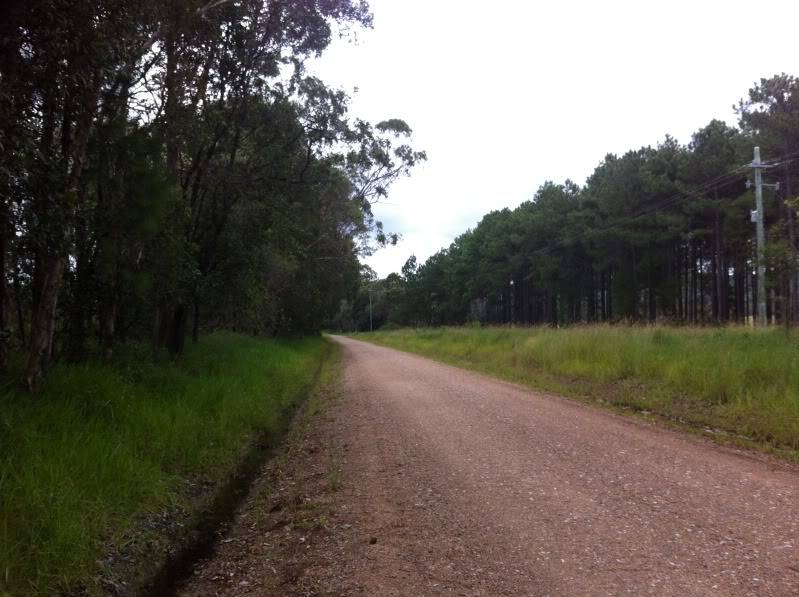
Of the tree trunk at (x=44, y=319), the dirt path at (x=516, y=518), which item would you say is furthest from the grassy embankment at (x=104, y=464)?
the dirt path at (x=516, y=518)

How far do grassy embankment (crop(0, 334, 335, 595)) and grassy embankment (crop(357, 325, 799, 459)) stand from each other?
667 cm

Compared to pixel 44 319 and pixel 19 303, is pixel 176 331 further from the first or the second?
pixel 44 319

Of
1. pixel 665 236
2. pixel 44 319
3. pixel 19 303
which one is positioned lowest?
pixel 44 319

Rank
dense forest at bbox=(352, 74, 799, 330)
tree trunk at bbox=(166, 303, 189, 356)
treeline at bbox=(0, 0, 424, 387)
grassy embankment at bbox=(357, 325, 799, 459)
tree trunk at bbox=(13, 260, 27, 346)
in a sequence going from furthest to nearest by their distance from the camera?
dense forest at bbox=(352, 74, 799, 330) < tree trunk at bbox=(166, 303, 189, 356) < grassy embankment at bbox=(357, 325, 799, 459) < tree trunk at bbox=(13, 260, 27, 346) < treeline at bbox=(0, 0, 424, 387)

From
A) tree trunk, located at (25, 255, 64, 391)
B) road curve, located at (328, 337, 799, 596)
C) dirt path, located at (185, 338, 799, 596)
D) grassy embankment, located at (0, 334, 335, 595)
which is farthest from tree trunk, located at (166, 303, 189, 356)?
road curve, located at (328, 337, 799, 596)

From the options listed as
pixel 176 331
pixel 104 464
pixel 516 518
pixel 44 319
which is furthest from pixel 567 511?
pixel 176 331

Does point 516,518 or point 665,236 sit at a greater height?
point 665,236

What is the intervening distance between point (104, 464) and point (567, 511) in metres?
3.86

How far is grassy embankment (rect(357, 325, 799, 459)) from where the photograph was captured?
7613 mm

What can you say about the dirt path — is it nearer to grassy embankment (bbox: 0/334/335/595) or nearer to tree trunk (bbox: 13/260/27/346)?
grassy embankment (bbox: 0/334/335/595)

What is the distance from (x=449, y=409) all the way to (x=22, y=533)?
6.64 meters

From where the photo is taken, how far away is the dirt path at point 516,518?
3252mm

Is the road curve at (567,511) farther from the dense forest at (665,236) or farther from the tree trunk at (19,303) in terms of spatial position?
the dense forest at (665,236)

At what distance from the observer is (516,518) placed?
4148 mm
